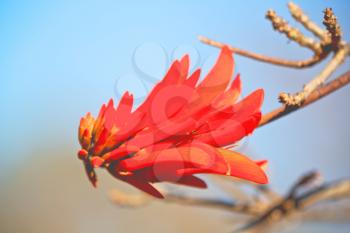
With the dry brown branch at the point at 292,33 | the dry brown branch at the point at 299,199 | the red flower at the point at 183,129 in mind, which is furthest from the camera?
the dry brown branch at the point at 299,199

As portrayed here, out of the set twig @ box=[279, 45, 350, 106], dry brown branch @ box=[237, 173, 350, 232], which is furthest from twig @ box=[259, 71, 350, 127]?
dry brown branch @ box=[237, 173, 350, 232]

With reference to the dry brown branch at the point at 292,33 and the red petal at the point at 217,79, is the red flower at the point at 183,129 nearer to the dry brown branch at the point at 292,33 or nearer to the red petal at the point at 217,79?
the red petal at the point at 217,79

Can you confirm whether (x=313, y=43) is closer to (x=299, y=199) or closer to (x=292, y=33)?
(x=292, y=33)

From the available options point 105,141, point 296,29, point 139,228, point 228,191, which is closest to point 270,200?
point 228,191

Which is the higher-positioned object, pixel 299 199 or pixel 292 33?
pixel 292 33

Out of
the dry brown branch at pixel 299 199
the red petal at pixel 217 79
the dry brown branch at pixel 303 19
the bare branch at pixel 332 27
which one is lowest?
the dry brown branch at pixel 299 199

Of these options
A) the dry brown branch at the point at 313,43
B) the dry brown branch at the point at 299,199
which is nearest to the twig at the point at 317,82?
the dry brown branch at the point at 313,43

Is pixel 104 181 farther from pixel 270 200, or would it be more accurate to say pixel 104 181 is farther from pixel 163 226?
pixel 270 200

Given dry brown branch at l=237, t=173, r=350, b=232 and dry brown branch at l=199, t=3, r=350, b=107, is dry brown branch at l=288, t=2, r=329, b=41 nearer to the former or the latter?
dry brown branch at l=199, t=3, r=350, b=107

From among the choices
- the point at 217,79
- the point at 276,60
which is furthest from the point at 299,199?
the point at 217,79
